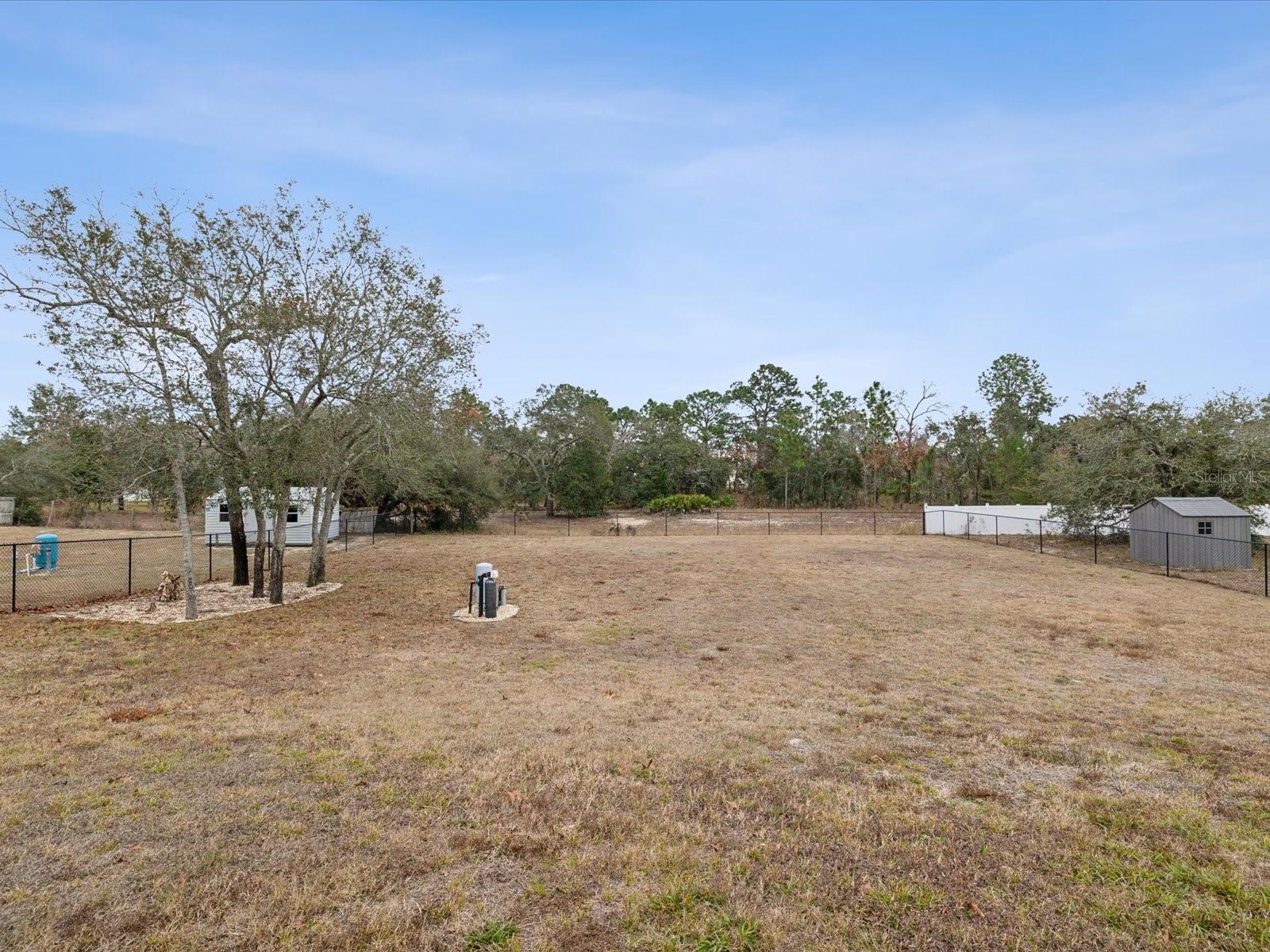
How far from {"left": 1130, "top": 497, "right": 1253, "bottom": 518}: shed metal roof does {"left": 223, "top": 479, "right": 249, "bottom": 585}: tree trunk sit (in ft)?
80.2

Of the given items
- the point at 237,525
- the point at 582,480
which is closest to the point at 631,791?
the point at 237,525

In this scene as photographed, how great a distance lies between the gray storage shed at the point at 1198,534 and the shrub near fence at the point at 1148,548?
2cm

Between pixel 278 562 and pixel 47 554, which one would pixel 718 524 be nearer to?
pixel 278 562

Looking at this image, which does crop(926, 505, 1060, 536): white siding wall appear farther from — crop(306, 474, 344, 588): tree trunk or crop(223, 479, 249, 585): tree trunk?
crop(223, 479, 249, 585): tree trunk

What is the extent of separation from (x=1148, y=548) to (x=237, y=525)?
84.6ft

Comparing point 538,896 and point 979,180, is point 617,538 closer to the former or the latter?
point 979,180

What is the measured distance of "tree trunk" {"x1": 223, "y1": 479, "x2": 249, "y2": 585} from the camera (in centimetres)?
1150

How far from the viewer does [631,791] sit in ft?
13.8

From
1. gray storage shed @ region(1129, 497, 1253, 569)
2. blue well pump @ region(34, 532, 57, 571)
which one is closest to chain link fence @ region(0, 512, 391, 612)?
blue well pump @ region(34, 532, 57, 571)

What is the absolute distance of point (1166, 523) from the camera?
18625 millimetres

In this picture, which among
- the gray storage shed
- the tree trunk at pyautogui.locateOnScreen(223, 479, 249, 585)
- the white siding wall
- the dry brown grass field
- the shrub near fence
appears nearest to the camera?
the dry brown grass field

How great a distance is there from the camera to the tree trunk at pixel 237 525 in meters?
11.5

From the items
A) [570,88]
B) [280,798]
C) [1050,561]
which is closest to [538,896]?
[280,798]

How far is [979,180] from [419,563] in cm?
1941
